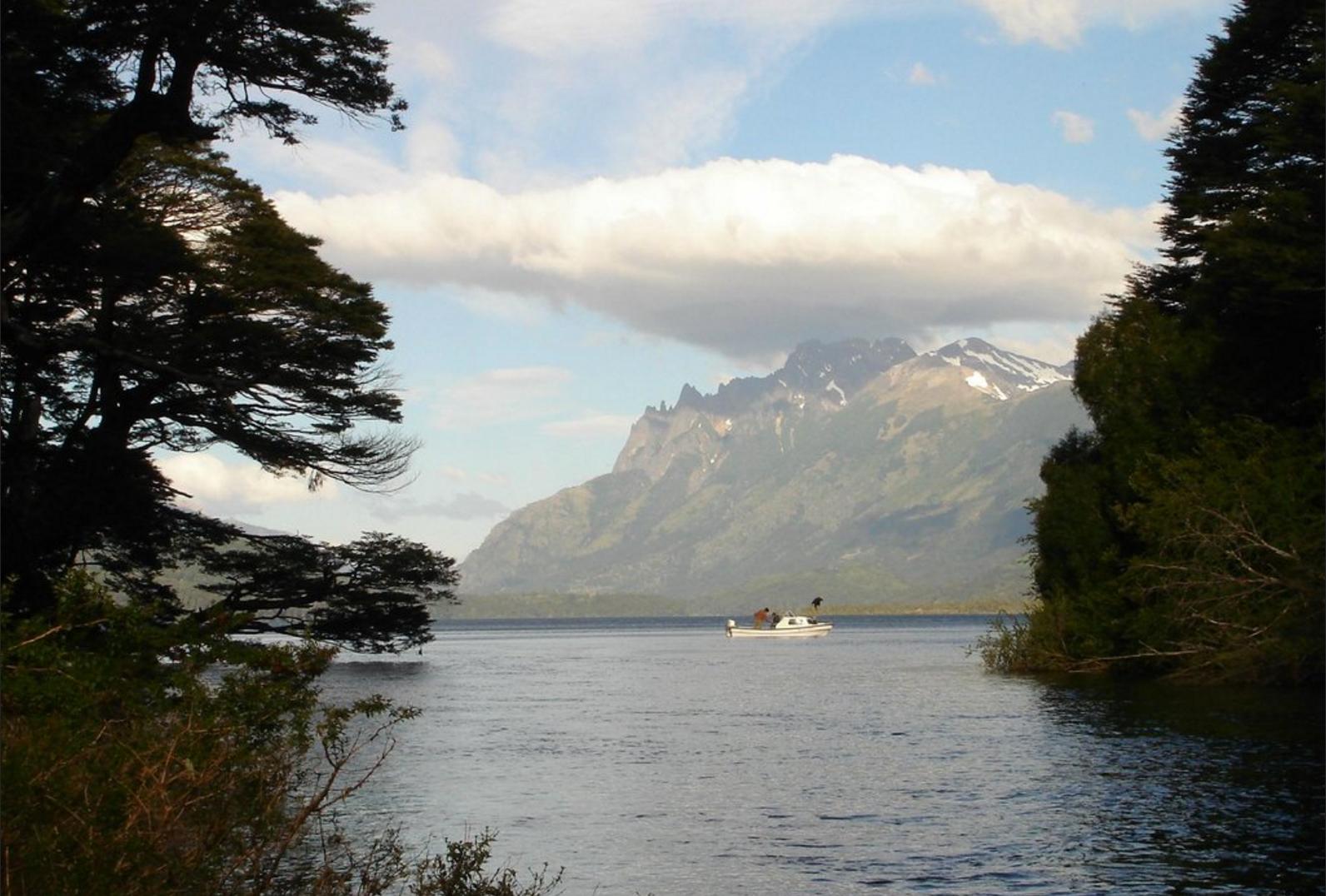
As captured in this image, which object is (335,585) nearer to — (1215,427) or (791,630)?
(1215,427)

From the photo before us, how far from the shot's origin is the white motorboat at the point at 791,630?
165125 mm

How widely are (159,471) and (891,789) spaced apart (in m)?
23.7

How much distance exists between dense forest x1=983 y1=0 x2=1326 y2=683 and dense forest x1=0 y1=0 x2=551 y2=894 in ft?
84.3

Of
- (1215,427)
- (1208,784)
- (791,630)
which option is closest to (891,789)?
(1208,784)

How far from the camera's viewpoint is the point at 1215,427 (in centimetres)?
5269

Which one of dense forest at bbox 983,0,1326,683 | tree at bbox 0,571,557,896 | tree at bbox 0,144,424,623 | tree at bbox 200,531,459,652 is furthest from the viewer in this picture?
tree at bbox 200,531,459,652

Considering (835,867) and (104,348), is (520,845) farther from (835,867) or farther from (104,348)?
(104,348)

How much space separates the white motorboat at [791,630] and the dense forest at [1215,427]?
9844cm

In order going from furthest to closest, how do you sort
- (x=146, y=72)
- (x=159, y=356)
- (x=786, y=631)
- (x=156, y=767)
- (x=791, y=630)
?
1. (x=791, y=630)
2. (x=786, y=631)
3. (x=159, y=356)
4. (x=146, y=72)
5. (x=156, y=767)

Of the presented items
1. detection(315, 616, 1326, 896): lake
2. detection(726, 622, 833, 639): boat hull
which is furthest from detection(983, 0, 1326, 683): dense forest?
detection(726, 622, 833, 639): boat hull

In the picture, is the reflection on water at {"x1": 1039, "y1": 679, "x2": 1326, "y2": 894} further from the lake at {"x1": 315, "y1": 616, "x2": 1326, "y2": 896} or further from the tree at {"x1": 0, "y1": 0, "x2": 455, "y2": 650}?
the tree at {"x1": 0, "y1": 0, "x2": 455, "y2": 650}

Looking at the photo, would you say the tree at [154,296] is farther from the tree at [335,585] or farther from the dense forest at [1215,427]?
the dense forest at [1215,427]

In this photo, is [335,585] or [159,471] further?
[335,585]

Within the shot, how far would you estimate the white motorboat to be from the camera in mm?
165125
